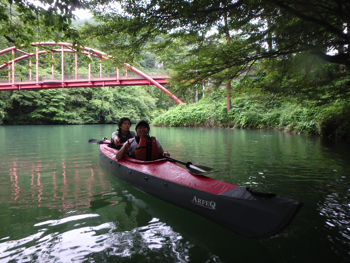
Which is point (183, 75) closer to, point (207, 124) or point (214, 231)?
point (214, 231)

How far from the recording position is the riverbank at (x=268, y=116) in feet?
30.0

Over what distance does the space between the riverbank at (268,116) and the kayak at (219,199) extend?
11.5ft

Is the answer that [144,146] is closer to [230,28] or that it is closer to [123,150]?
[123,150]

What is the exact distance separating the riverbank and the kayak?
3503 mm

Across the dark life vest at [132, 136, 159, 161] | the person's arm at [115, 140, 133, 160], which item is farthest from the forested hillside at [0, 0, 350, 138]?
the person's arm at [115, 140, 133, 160]

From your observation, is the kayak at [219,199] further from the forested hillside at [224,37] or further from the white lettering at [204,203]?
the forested hillside at [224,37]

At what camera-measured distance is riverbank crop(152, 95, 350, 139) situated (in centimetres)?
915

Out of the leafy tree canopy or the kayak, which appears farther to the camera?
the leafy tree canopy

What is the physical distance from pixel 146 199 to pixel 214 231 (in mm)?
1227

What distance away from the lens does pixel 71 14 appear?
3586mm

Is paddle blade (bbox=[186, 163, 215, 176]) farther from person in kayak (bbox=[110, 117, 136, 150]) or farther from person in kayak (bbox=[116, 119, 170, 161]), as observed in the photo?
person in kayak (bbox=[110, 117, 136, 150])

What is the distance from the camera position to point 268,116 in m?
16.4

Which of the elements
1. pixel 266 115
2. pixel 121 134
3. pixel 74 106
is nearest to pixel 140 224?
pixel 121 134

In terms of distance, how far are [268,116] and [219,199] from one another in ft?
50.3
